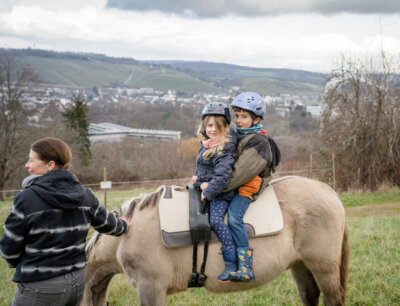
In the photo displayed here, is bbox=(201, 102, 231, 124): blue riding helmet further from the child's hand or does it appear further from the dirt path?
the dirt path

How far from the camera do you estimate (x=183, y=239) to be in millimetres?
3145

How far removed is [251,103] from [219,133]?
44 centimetres

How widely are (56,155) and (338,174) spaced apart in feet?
59.3

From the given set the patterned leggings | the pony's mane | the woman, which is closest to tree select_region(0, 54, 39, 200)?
the pony's mane

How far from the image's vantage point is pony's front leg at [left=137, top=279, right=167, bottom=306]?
311cm

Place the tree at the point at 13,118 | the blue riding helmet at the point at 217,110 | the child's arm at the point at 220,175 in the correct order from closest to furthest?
the child's arm at the point at 220,175 < the blue riding helmet at the point at 217,110 < the tree at the point at 13,118

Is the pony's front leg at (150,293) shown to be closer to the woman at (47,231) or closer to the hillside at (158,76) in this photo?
the woman at (47,231)

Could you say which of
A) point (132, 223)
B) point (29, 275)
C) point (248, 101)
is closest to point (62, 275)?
point (29, 275)

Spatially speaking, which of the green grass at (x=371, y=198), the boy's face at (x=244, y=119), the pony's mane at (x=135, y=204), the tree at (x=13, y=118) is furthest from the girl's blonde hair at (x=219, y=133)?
the tree at (x=13, y=118)

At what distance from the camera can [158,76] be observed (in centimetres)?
15150

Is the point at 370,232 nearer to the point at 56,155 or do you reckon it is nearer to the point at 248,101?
the point at 248,101

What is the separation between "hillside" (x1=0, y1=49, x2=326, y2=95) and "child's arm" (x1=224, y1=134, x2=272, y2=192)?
3770 inches

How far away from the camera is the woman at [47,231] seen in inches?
94.7

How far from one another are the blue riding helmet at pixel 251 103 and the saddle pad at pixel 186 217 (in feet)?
2.72
